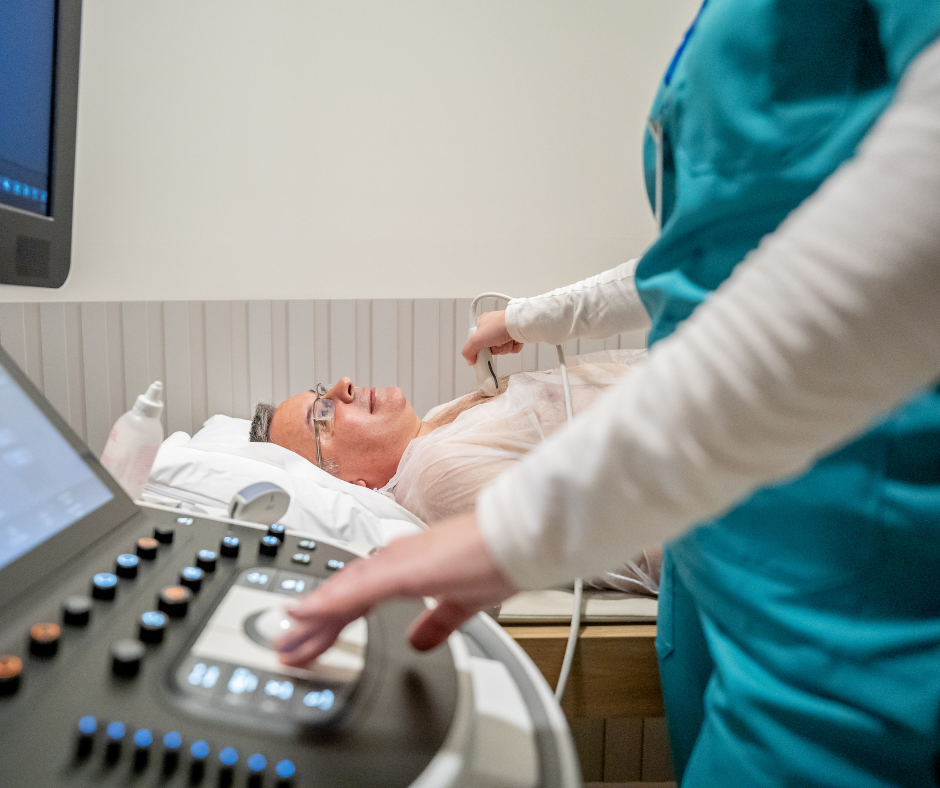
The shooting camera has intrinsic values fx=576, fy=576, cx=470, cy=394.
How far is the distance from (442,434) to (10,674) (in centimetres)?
102

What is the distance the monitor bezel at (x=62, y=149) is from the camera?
62cm

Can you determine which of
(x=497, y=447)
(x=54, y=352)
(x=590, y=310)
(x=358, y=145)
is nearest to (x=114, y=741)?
(x=590, y=310)

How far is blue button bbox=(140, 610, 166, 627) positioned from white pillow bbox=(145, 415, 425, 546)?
58 cm

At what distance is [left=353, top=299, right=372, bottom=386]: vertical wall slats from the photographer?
1.67m

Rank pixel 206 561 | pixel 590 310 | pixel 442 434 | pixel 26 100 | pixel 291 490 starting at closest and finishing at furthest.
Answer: pixel 206 561
pixel 26 100
pixel 590 310
pixel 291 490
pixel 442 434

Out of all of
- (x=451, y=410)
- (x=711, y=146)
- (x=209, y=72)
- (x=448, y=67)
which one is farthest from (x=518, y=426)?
(x=209, y=72)

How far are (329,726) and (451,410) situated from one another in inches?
49.3

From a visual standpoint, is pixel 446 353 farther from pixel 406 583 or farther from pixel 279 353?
pixel 406 583

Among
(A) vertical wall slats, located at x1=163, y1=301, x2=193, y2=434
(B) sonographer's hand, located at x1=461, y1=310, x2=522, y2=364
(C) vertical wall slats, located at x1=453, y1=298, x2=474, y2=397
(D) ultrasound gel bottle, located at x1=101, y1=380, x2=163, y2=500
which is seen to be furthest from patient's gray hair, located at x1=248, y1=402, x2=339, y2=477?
(D) ultrasound gel bottle, located at x1=101, y1=380, x2=163, y2=500

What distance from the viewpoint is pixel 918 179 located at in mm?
224

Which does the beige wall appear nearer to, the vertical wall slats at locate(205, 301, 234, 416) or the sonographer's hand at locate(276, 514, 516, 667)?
the vertical wall slats at locate(205, 301, 234, 416)

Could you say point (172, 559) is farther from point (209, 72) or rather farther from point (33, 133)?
point (209, 72)

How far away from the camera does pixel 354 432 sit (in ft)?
4.86

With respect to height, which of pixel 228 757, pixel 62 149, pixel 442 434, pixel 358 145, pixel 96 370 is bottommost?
pixel 228 757
